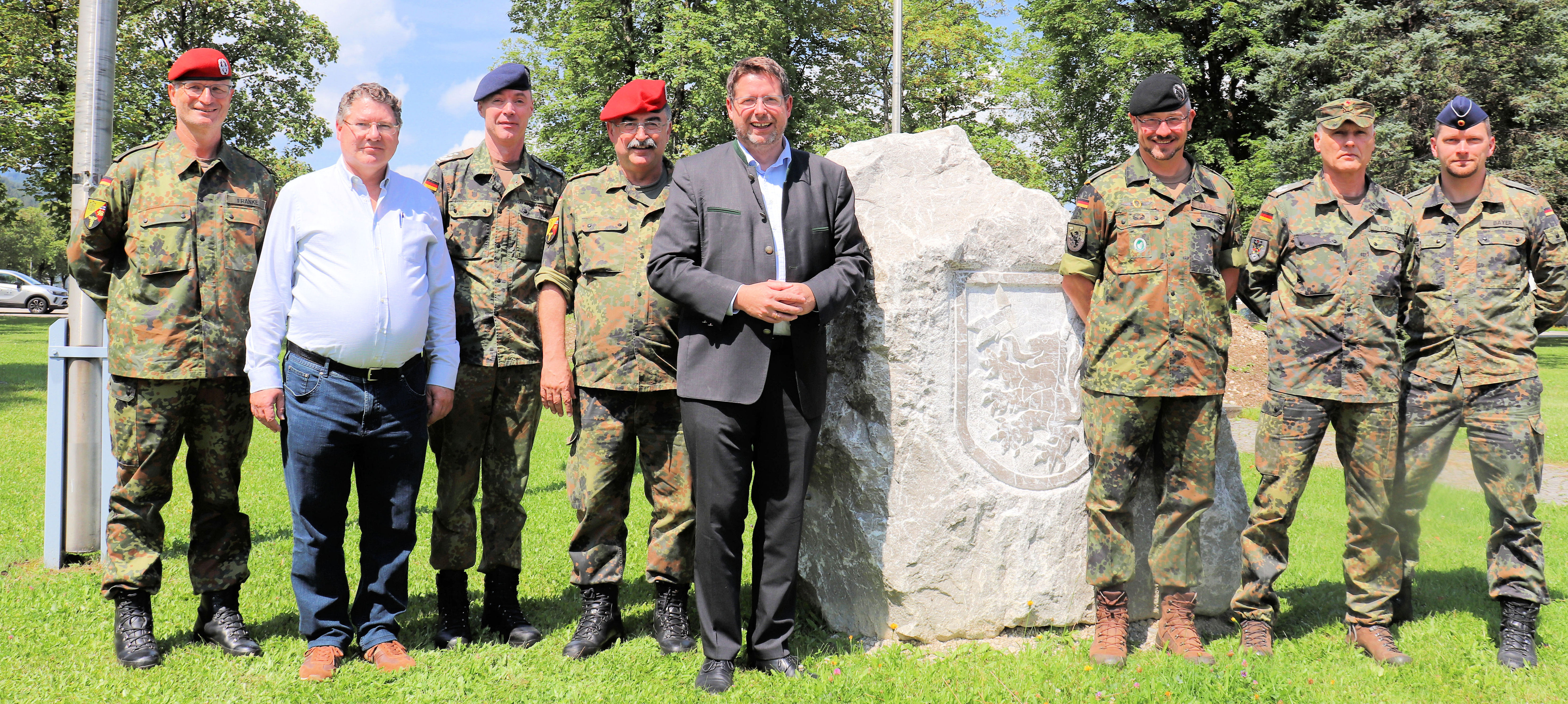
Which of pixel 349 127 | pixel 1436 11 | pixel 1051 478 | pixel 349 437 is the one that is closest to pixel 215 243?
pixel 349 127

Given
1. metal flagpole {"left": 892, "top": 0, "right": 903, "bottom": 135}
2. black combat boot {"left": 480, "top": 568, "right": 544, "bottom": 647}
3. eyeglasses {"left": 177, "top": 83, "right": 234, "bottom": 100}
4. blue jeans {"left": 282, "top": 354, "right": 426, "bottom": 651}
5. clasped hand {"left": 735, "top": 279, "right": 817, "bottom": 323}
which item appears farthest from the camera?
metal flagpole {"left": 892, "top": 0, "right": 903, "bottom": 135}

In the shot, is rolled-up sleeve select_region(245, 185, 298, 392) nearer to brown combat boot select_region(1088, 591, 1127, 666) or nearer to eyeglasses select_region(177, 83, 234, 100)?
eyeglasses select_region(177, 83, 234, 100)

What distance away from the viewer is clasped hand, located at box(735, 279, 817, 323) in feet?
10.3

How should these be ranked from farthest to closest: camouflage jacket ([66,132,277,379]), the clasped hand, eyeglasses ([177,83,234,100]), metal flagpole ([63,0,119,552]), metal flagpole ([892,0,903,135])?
metal flagpole ([892,0,903,135]), metal flagpole ([63,0,119,552]), eyeglasses ([177,83,234,100]), camouflage jacket ([66,132,277,379]), the clasped hand

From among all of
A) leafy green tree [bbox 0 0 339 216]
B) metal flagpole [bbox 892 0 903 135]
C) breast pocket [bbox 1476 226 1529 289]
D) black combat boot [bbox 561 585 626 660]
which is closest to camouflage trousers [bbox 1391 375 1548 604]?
breast pocket [bbox 1476 226 1529 289]

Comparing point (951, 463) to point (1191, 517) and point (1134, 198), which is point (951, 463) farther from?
point (1134, 198)

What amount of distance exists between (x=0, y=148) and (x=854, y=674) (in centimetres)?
2111

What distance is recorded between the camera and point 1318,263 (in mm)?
3688

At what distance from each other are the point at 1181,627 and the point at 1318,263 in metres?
1.50

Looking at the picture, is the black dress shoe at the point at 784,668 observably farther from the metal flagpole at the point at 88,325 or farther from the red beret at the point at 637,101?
the metal flagpole at the point at 88,325

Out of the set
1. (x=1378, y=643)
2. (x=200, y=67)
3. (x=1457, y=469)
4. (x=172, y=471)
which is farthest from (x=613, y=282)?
(x=1457, y=469)

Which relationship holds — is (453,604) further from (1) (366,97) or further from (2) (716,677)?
(1) (366,97)

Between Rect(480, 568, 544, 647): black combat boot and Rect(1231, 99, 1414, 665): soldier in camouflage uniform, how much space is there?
2.92 metres

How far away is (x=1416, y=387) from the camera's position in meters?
3.88
